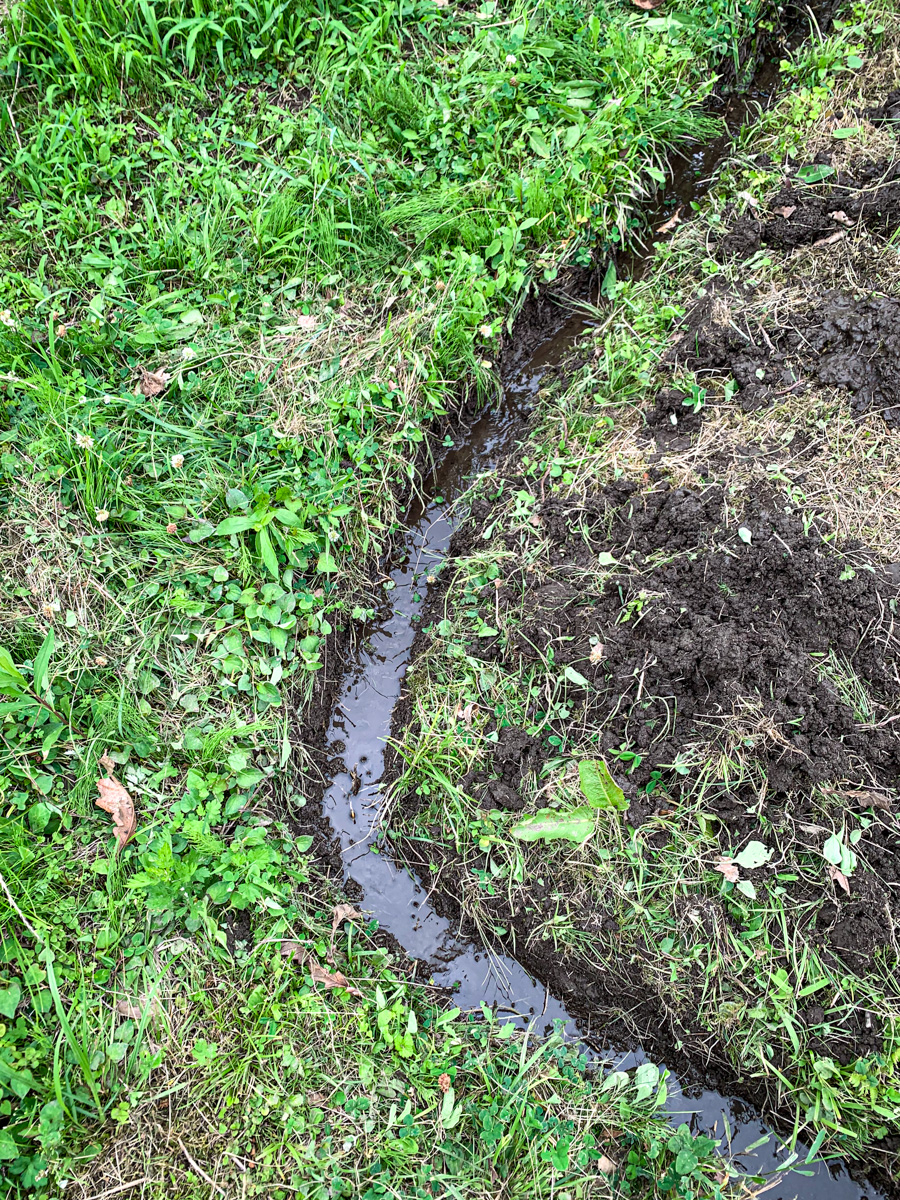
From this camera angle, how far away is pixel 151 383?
2.99 m

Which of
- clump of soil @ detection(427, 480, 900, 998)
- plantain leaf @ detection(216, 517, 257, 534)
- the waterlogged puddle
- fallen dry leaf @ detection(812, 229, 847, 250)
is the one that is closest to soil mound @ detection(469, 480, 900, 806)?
clump of soil @ detection(427, 480, 900, 998)

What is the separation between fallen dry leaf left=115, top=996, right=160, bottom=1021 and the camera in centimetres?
231

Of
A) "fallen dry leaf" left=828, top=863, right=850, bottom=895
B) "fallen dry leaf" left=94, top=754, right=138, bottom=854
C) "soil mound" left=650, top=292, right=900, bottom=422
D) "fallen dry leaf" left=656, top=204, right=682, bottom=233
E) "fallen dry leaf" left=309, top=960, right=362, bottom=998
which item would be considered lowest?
"fallen dry leaf" left=309, top=960, right=362, bottom=998

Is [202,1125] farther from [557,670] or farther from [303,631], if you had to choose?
[557,670]

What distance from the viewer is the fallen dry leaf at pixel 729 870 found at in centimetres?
234

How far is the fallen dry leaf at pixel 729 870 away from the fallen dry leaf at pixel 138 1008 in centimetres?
188

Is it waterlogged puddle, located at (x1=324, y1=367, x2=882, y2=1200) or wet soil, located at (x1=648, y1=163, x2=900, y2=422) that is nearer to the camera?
waterlogged puddle, located at (x1=324, y1=367, x2=882, y2=1200)

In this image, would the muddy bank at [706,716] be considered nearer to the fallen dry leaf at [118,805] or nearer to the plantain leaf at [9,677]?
the fallen dry leaf at [118,805]

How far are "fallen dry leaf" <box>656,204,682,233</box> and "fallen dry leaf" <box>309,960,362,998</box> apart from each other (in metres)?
3.51

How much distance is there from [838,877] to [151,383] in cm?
313

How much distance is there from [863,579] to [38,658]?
9.50 feet

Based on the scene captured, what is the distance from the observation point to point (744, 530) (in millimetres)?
2592

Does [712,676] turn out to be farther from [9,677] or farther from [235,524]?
[9,677]

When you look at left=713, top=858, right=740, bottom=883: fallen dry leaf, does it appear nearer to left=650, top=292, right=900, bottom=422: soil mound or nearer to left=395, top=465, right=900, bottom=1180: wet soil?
left=395, top=465, right=900, bottom=1180: wet soil
